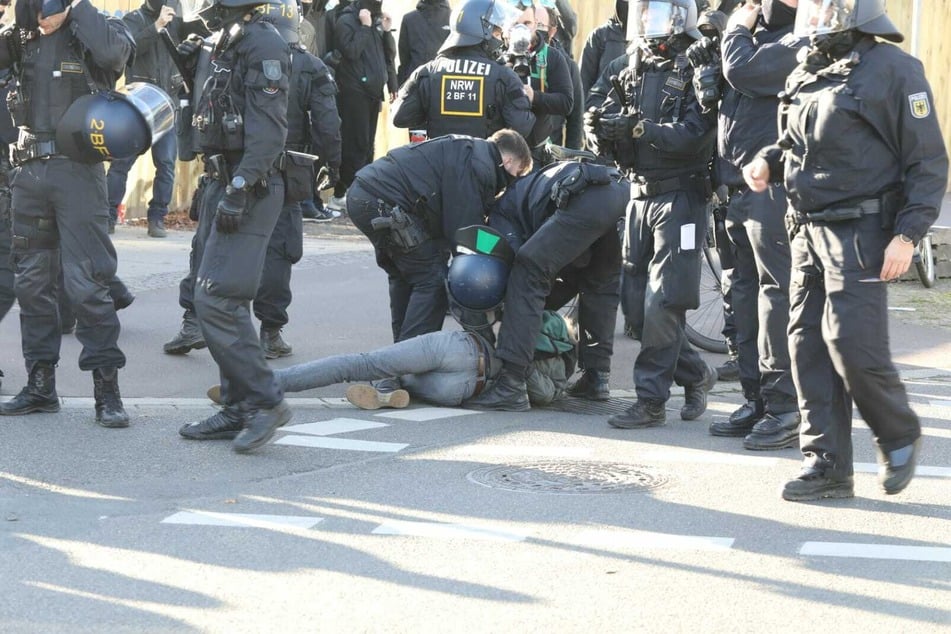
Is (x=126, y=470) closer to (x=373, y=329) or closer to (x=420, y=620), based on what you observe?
(x=420, y=620)

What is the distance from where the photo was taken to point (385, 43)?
1523 cm

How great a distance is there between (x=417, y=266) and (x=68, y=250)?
1971 millimetres

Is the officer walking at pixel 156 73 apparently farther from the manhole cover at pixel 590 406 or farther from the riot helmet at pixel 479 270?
the manhole cover at pixel 590 406

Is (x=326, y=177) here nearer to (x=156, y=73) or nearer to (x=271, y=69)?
(x=271, y=69)

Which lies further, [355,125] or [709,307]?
[355,125]

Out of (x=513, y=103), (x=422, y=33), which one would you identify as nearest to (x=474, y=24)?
(x=513, y=103)

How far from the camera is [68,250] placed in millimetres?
7285

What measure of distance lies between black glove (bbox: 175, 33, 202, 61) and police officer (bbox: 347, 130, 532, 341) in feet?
3.75

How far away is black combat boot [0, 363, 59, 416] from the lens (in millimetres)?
7465

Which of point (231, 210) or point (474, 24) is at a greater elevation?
point (474, 24)

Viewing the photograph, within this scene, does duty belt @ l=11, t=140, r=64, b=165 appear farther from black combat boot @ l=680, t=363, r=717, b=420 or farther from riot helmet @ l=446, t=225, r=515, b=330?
black combat boot @ l=680, t=363, r=717, b=420

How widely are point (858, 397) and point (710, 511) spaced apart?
720mm

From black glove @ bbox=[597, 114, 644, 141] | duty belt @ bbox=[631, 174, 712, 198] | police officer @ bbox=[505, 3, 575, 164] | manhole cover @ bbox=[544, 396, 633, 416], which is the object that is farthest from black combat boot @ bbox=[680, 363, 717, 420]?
police officer @ bbox=[505, 3, 575, 164]

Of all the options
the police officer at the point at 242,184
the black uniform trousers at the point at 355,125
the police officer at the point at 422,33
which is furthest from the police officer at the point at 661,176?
the black uniform trousers at the point at 355,125
